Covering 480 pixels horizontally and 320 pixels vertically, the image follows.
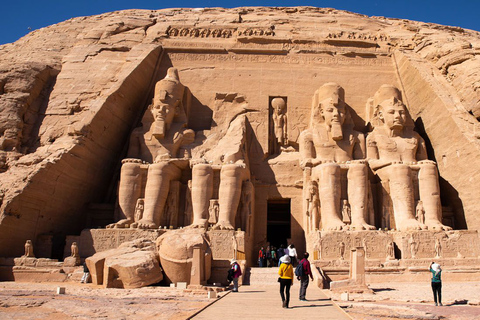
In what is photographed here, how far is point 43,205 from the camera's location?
8836 mm

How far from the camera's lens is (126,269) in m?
6.51

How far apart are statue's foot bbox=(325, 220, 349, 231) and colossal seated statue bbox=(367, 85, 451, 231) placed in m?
1.16

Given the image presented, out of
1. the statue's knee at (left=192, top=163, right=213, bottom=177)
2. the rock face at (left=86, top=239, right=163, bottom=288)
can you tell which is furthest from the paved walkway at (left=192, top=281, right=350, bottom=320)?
the statue's knee at (left=192, top=163, right=213, bottom=177)

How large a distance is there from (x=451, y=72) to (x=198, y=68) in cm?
666

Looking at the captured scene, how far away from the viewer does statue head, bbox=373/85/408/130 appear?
10.4 meters

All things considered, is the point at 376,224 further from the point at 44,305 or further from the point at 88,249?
the point at 44,305

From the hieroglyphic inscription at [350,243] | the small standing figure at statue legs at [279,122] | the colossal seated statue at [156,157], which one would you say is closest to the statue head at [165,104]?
the colossal seated statue at [156,157]

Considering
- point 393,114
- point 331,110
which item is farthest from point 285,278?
point 393,114

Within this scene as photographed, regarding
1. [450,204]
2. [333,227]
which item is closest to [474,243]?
[450,204]

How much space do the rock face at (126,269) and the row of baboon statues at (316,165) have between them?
1971mm

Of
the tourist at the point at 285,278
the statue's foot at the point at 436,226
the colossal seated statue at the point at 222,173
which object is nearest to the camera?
the tourist at the point at 285,278

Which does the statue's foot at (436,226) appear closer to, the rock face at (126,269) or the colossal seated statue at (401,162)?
the colossal seated statue at (401,162)

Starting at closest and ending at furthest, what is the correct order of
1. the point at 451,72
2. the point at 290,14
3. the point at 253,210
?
the point at 253,210, the point at 451,72, the point at 290,14

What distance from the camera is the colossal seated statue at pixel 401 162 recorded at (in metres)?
9.17
